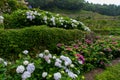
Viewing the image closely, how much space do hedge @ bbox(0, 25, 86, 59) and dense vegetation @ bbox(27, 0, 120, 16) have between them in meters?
43.5

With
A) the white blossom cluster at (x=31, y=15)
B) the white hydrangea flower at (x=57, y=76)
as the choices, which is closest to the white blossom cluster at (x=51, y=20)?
the white blossom cluster at (x=31, y=15)

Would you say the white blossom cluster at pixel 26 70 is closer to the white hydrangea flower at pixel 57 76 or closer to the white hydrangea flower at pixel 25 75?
the white hydrangea flower at pixel 25 75

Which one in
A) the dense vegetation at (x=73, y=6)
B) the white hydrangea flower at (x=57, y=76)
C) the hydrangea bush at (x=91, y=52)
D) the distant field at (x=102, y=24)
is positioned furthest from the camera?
the dense vegetation at (x=73, y=6)

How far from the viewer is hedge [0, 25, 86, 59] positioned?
6157 millimetres

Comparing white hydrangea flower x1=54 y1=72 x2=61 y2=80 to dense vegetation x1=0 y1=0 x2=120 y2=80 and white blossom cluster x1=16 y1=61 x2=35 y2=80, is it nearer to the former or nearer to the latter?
dense vegetation x1=0 y1=0 x2=120 y2=80

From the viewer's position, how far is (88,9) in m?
64.4

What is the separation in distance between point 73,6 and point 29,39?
51142 millimetres

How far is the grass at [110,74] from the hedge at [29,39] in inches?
63.4

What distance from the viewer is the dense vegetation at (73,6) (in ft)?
173

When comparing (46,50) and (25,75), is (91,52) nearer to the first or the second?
(46,50)

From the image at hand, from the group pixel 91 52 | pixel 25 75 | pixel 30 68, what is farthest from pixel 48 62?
pixel 91 52

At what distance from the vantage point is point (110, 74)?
6.26 meters

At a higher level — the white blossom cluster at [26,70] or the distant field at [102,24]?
the white blossom cluster at [26,70]

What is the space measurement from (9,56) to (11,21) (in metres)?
2.83
